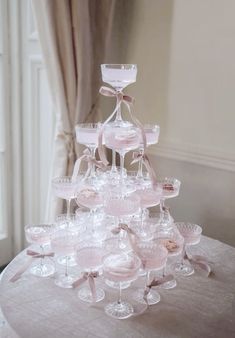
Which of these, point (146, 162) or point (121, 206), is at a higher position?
point (146, 162)

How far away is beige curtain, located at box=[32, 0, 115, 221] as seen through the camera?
194 cm

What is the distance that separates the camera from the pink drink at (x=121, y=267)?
117 cm

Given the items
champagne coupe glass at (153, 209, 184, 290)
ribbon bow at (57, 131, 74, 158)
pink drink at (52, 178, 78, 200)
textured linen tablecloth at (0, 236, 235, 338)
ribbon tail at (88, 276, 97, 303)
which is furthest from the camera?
ribbon bow at (57, 131, 74, 158)

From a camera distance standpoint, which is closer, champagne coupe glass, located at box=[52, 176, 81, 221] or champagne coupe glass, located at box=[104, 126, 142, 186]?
champagne coupe glass, located at box=[104, 126, 142, 186]

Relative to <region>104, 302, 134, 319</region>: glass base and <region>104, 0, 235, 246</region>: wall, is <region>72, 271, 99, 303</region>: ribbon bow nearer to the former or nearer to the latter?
<region>104, 302, 134, 319</region>: glass base

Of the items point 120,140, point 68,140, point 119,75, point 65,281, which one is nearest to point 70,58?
point 68,140

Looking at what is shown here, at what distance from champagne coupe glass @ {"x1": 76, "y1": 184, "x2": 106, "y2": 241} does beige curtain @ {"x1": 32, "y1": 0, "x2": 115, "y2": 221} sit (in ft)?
2.20

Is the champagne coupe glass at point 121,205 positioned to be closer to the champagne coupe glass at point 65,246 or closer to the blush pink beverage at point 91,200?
the blush pink beverage at point 91,200

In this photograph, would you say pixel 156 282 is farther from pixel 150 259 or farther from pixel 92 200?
pixel 92 200

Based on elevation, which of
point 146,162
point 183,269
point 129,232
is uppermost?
point 146,162

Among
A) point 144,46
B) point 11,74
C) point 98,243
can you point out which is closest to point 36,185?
point 11,74

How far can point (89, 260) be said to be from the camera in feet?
4.14

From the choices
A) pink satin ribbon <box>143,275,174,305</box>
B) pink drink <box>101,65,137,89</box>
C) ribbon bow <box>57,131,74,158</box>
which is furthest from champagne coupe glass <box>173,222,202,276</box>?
ribbon bow <box>57,131,74,158</box>

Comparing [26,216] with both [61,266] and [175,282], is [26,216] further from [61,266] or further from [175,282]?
[175,282]
